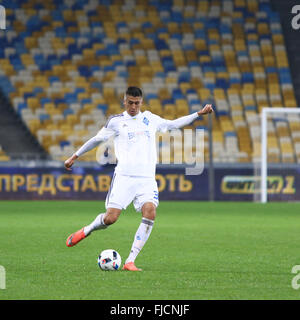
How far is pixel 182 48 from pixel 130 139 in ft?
75.5

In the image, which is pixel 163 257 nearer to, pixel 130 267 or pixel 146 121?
pixel 130 267

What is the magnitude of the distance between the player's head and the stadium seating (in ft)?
58.5

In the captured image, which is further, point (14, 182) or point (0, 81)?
point (0, 81)

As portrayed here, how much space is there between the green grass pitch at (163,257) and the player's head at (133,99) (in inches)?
73.8

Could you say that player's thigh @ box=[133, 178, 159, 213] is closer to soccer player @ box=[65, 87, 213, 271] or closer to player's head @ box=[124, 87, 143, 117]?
soccer player @ box=[65, 87, 213, 271]

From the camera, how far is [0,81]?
30.2 meters

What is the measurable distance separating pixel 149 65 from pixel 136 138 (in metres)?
22.1

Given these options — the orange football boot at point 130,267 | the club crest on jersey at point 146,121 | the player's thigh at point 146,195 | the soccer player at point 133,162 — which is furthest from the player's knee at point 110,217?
the club crest on jersey at point 146,121

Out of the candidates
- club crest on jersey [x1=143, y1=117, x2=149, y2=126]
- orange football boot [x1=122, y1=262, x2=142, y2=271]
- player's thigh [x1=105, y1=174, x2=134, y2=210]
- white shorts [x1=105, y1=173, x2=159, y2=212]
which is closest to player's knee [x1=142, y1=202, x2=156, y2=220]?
white shorts [x1=105, y1=173, x2=159, y2=212]

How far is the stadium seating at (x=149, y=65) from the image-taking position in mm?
29219

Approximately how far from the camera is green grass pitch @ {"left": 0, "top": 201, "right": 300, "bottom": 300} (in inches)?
310

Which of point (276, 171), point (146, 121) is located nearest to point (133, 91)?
point (146, 121)
